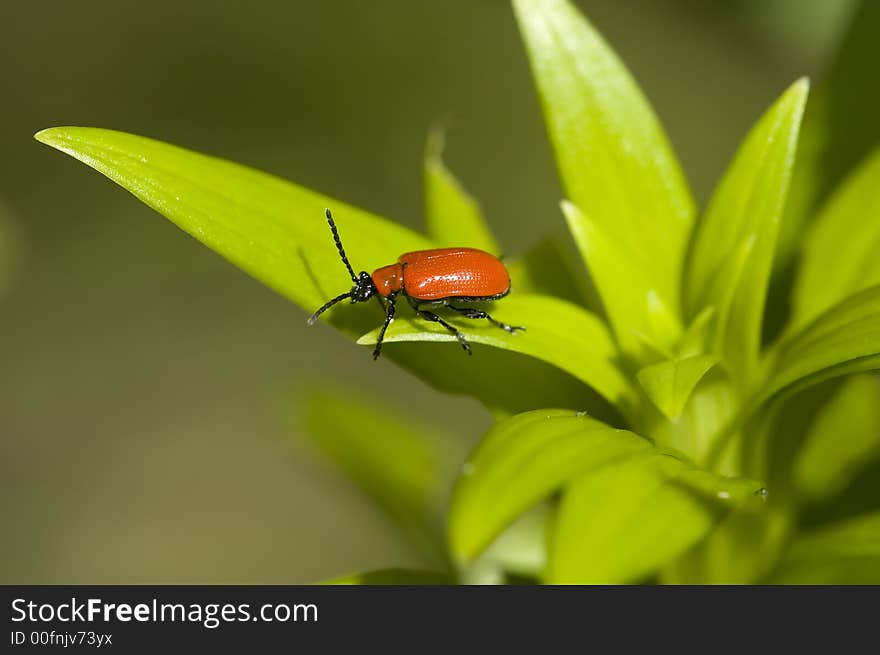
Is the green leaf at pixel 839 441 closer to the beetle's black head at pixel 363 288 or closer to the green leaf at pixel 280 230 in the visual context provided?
the green leaf at pixel 280 230

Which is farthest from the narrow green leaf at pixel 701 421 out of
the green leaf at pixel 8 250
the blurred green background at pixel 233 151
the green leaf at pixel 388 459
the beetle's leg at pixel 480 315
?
the blurred green background at pixel 233 151

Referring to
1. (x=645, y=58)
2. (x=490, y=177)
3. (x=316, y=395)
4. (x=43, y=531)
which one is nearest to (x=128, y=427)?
(x=43, y=531)

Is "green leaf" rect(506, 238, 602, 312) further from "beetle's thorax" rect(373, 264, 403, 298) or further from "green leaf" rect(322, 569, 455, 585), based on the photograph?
"green leaf" rect(322, 569, 455, 585)

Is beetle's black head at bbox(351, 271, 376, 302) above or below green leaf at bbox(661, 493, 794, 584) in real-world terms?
above

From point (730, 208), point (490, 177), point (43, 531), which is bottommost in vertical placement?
point (730, 208)

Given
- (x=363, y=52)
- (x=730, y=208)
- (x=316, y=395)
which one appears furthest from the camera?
(x=363, y=52)

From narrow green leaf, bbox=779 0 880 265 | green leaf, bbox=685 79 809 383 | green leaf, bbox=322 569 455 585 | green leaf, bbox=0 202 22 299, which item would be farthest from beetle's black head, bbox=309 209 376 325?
green leaf, bbox=0 202 22 299
